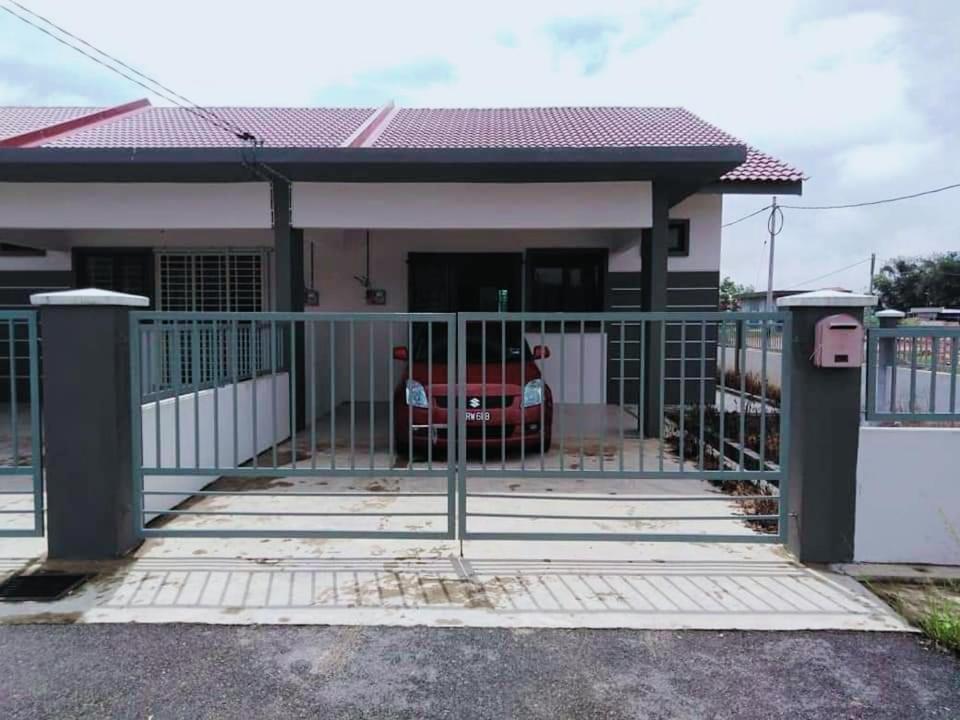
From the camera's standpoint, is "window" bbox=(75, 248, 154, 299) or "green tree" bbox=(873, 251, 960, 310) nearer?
"window" bbox=(75, 248, 154, 299)

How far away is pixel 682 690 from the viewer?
111 inches

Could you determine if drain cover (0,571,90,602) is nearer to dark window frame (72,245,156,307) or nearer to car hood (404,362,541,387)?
car hood (404,362,541,387)

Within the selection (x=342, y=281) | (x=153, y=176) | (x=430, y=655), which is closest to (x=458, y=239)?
(x=342, y=281)

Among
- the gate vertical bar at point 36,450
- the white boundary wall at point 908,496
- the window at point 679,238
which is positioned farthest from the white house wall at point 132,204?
the white boundary wall at point 908,496

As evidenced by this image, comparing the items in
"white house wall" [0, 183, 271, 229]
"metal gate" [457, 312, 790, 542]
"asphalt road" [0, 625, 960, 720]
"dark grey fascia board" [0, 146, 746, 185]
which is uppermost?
"dark grey fascia board" [0, 146, 746, 185]

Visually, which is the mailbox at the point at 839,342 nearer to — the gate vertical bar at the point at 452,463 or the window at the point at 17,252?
the gate vertical bar at the point at 452,463

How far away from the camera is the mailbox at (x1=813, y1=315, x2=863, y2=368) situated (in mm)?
4012

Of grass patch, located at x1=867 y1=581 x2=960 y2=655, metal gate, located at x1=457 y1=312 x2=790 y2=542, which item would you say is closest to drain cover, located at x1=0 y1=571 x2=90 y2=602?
metal gate, located at x1=457 y1=312 x2=790 y2=542

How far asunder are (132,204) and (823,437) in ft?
26.1

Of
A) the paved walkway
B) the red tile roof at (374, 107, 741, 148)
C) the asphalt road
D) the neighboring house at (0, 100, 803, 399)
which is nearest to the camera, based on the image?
the asphalt road

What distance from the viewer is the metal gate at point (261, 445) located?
4352 millimetres

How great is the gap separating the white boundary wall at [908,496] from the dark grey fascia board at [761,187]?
6852mm

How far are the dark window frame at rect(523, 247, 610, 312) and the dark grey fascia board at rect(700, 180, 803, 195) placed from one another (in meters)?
1.97

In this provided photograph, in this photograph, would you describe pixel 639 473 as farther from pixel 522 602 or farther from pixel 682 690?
pixel 682 690
